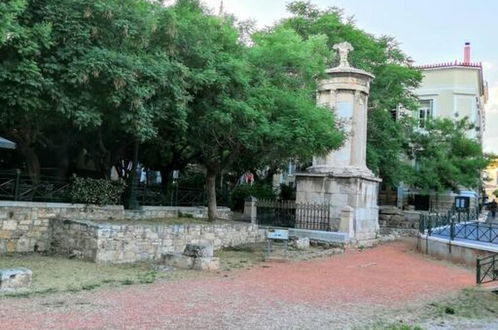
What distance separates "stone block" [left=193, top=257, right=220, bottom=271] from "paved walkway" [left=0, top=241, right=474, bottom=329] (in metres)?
0.60

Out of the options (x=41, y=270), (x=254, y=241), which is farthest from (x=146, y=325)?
(x=254, y=241)

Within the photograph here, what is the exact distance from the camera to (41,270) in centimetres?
1145

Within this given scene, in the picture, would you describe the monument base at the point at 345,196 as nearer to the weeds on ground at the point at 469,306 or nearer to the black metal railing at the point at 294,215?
the black metal railing at the point at 294,215

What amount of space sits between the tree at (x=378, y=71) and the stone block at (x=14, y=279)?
59.9ft

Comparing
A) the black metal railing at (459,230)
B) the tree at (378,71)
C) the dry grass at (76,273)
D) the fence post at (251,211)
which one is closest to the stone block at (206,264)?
the dry grass at (76,273)

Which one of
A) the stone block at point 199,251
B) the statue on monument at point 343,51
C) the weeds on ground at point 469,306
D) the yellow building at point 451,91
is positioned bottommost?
the weeds on ground at point 469,306

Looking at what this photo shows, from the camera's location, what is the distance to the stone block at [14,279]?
9.04m

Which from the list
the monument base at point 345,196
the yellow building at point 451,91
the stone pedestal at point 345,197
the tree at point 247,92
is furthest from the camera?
the yellow building at point 451,91

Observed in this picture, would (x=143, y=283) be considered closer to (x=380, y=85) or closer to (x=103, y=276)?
(x=103, y=276)

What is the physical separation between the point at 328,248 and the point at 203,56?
8163 mm

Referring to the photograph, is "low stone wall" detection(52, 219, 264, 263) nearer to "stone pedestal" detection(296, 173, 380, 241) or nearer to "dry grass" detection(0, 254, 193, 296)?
"dry grass" detection(0, 254, 193, 296)

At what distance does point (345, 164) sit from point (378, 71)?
6.85 meters

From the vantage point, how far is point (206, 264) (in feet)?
41.6

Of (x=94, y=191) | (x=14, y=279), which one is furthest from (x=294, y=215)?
(x=14, y=279)
